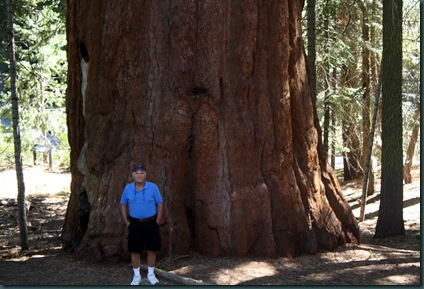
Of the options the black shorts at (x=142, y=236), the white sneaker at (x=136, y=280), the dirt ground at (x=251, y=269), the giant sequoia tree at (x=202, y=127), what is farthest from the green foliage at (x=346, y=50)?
the white sneaker at (x=136, y=280)

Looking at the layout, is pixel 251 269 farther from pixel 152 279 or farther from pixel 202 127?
pixel 202 127

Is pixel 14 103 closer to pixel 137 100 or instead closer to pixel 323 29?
pixel 137 100

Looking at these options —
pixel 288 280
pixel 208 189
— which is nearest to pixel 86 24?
pixel 208 189

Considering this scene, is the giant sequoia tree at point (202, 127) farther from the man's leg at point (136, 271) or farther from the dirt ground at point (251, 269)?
the man's leg at point (136, 271)

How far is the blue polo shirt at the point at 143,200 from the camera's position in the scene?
22.8 ft

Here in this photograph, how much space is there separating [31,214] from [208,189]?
36.0 ft

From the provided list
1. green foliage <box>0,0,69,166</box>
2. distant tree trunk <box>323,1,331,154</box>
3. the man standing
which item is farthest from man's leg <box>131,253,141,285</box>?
green foliage <box>0,0,69,166</box>

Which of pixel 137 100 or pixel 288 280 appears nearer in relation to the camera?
pixel 288 280

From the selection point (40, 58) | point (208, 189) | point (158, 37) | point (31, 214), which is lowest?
point (31, 214)

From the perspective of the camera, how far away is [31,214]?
689 inches

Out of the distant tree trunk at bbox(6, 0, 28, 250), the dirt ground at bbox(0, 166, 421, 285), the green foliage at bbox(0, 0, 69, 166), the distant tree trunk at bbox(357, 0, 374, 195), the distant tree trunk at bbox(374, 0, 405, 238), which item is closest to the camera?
the dirt ground at bbox(0, 166, 421, 285)

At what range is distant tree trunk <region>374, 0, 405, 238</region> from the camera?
1095cm

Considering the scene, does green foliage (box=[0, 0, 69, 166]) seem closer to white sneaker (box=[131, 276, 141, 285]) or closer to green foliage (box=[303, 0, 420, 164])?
green foliage (box=[303, 0, 420, 164])

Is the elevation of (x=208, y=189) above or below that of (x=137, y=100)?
→ below
